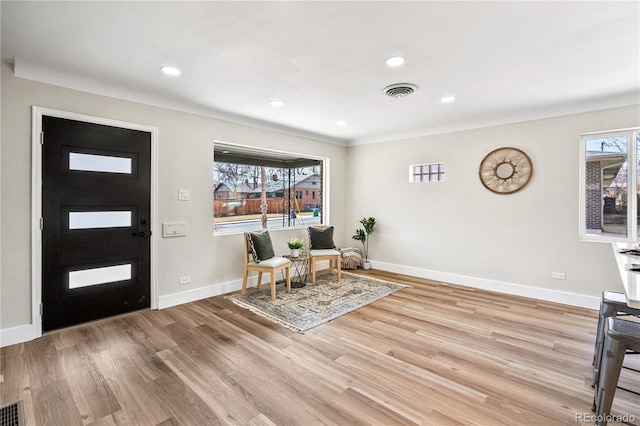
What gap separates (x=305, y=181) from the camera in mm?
5754

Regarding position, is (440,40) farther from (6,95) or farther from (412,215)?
(6,95)

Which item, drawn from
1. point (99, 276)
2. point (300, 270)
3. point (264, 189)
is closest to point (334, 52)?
point (264, 189)

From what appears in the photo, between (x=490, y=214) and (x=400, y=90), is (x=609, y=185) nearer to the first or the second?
(x=490, y=214)

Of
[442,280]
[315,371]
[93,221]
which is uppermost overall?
[93,221]

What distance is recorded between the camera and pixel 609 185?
11.9 feet

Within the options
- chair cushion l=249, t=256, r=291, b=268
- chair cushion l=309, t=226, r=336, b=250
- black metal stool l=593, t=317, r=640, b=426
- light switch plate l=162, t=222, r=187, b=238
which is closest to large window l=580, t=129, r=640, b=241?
black metal stool l=593, t=317, r=640, b=426

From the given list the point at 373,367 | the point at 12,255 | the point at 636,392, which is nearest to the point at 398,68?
the point at 373,367

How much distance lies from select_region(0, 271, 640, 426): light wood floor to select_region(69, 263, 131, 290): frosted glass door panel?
0.44 m

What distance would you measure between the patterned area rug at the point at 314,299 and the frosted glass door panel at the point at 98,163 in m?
2.09

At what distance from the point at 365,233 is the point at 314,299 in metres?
2.34

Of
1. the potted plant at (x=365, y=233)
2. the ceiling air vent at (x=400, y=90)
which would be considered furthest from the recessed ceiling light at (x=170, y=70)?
the potted plant at (x=365, y=233)

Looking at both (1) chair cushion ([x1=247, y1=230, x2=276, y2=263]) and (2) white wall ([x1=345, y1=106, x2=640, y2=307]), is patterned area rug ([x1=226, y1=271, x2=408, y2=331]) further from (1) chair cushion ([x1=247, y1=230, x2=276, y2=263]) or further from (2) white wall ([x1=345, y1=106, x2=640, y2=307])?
(2) white wall ([x1=345, y1=106, x2=640, y2=307])

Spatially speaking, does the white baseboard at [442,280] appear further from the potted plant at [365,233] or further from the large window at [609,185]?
the potted plant at [365,233]

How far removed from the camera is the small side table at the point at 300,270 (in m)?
4.59
